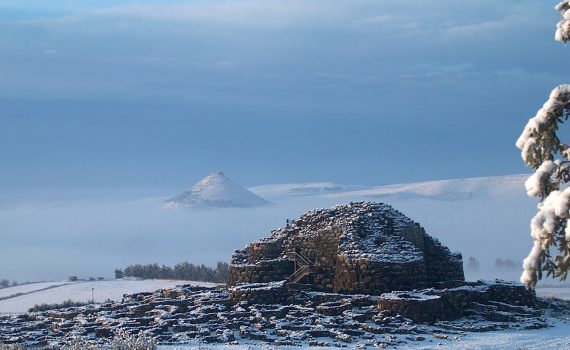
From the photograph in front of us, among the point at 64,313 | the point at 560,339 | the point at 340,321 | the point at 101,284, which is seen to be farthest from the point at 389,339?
the point at 101,284

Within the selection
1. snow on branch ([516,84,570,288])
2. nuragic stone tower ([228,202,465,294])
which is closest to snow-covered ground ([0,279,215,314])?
nuragic stone tower ([228,202,465,294])

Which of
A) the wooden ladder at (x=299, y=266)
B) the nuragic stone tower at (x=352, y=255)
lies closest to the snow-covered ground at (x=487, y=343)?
the nuragic stone tower at (x=352, y=255)

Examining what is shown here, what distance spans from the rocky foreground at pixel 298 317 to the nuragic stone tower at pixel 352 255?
4.49 feet

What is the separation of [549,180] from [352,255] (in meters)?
22.7

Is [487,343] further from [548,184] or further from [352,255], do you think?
[548,184]

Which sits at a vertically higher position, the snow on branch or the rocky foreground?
the snow on branch

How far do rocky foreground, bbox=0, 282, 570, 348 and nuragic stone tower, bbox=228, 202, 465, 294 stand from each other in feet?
4.49

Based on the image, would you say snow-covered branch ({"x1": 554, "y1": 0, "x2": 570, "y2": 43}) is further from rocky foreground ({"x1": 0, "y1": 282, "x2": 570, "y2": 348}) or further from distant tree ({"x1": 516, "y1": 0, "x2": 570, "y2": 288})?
rocky foreground ({"x1": 0, "y1": 282, "x2": 570, "y2": 348})

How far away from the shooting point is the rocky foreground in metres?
25.8

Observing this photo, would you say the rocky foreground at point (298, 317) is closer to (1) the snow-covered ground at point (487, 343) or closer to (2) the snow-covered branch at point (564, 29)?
(1) the snow-covered ground at point (487, 343)

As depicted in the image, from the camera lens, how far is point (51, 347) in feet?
81.5

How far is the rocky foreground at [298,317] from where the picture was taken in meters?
25.8

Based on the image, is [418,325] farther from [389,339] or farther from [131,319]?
[131,319]

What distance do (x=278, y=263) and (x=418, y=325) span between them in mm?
10485
